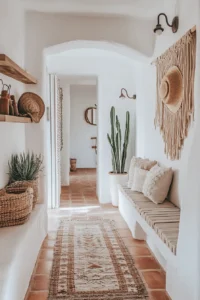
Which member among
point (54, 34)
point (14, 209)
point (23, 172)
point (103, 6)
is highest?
point (103, 6)

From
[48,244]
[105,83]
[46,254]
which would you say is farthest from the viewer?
[105,83]

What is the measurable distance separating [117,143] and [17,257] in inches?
132

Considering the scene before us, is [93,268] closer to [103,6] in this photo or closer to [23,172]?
[23,172]

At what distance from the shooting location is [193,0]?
8.68 ft

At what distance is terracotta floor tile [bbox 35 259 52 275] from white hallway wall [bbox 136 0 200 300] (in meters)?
1.14

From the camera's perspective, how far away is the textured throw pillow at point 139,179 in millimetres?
3834

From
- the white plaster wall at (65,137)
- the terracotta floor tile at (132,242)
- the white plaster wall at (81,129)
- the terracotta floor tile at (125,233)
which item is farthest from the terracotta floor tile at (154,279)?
the white plaster wall at (81,129)

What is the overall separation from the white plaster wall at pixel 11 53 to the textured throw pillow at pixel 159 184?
1536 millimetres

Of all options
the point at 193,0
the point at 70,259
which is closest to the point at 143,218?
the point at 70,259

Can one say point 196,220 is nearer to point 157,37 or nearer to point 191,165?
point 191,165

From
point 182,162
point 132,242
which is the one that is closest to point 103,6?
point 182,162

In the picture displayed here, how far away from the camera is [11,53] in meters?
3.12

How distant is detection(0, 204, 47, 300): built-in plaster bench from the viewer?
1810mm

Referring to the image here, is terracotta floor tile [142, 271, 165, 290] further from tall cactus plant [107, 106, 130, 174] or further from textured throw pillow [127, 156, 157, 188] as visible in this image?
tall cactus plant [107, 106, 130, 174]
